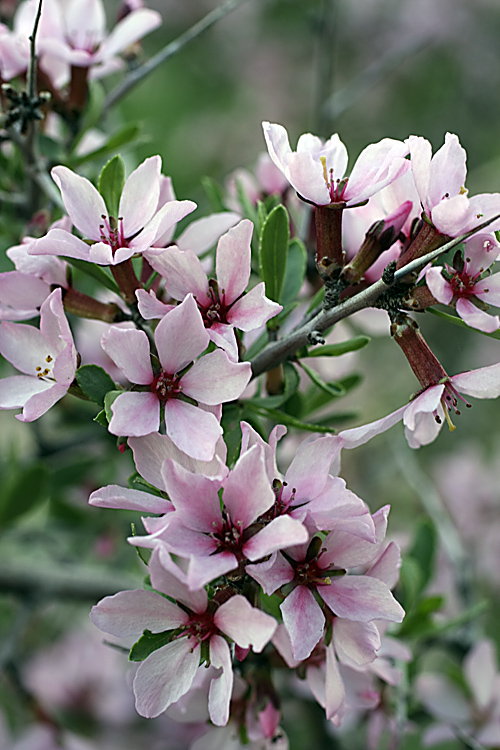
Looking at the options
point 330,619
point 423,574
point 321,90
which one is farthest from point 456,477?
point 330,619

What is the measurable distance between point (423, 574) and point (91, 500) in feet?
2.35

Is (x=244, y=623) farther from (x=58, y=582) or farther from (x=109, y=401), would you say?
(x=58, y=582)

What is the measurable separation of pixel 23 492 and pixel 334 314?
78 cm

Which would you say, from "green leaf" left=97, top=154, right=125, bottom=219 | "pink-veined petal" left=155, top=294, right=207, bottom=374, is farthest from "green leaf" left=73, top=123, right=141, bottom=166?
"pink-veined petal" left=155, top=294, right=207, bottom=374

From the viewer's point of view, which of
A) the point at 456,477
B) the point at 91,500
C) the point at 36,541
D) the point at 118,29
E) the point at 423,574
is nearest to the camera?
the point at 91,500

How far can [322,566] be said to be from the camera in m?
0.67

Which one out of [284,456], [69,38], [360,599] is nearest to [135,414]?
[360,599]

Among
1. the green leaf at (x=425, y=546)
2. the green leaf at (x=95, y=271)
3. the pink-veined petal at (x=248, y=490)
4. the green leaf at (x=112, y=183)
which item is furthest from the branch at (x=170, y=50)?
the green leaf at (x=425, y=546)

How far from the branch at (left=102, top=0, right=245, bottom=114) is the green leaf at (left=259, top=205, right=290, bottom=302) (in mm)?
290

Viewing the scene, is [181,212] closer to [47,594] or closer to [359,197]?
[359,197]

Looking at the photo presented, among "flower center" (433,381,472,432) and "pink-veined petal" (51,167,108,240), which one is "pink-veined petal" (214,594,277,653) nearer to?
"flower center" (433,381,472,432)

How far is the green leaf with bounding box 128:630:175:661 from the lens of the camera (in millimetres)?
640

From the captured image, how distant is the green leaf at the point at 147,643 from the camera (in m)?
0.64

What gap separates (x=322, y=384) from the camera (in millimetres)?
812
